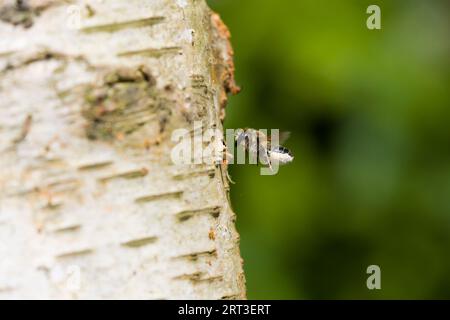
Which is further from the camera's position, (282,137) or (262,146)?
(282,137)

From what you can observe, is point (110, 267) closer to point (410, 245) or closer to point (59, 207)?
point (59, 207)

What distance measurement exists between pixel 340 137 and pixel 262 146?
1.34 meters

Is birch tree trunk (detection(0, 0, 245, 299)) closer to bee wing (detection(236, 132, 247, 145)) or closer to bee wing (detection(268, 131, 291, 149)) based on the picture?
bee wing (detection(236, 132, 247, 145))

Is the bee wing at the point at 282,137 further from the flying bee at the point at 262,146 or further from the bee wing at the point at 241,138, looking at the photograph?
the bee wing at the point at 241,138

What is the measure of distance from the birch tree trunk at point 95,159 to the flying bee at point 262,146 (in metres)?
0.56

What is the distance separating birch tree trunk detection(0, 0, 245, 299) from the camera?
3.24 feet

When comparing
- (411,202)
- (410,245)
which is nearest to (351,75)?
(411,202)

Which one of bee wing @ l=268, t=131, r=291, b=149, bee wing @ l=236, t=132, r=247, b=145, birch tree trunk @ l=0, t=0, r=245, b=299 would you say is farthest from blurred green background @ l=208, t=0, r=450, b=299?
birch tree trunk @ l=0, t=0, r=245, b=299

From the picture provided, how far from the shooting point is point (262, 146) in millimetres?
1684

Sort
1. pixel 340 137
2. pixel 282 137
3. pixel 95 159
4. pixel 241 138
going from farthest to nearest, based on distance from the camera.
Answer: pixel 340 137, pixel 282 137, pixel 241 138, pixel 95 159

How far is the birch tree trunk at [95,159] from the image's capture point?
988mm

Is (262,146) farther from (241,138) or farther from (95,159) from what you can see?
(95,159)

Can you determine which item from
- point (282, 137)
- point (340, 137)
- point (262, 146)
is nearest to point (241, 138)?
point (262, 146)

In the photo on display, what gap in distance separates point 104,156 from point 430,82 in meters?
2.15
